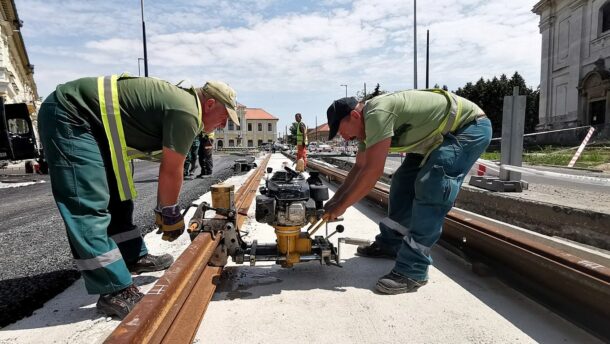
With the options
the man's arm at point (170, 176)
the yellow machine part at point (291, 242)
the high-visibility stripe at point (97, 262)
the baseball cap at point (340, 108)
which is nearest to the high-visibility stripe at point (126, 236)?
the man's arm at point (170, 176)

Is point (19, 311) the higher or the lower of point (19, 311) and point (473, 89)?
the lower

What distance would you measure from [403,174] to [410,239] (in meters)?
0.78

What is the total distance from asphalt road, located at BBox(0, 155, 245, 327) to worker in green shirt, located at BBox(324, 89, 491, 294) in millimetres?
1904

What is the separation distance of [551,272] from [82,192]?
104 inches

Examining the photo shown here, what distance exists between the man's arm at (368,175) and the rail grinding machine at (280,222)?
0.18 meters

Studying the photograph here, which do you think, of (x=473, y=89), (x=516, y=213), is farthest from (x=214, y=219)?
(x=473, y=89)

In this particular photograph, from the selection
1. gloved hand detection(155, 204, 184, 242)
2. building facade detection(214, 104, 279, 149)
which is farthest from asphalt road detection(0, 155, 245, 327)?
building facade detection(214, 104, 279, 149)

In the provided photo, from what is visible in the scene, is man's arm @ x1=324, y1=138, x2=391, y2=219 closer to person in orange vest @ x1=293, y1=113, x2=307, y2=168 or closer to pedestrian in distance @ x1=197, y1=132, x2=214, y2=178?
pedestrian in distance @ x1=197, y1=132, x2=214, y2=178

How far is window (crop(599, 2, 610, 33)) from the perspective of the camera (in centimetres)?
2441

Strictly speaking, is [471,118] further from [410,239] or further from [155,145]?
[155,145]

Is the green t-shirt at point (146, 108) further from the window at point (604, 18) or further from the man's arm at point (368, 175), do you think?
the window at point (604, 18)


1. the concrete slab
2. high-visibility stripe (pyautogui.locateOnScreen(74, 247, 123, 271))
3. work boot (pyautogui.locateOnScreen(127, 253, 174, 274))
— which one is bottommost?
the concrete slab

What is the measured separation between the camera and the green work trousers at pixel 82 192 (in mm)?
2025

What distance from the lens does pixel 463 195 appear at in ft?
21.2
